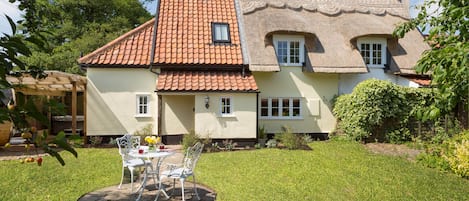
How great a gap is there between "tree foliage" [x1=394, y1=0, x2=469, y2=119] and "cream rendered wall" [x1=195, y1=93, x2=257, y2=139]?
11.4 metres

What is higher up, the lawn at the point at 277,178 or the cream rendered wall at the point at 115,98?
the cream rendered wall at the point at 115,98

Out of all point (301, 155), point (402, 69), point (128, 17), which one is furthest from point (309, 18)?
point (128, 17)

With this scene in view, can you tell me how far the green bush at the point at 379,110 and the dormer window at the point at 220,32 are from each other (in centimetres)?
677

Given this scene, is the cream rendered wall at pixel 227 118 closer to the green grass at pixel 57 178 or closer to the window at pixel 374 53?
the green grass at pixel 57 178

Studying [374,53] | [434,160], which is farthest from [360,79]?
[434,160]

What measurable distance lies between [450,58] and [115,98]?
14.6 meters

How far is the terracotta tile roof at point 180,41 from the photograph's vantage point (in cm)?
1512

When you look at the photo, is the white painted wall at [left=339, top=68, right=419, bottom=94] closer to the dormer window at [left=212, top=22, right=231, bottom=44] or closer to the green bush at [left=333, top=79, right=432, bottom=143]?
the green bush at [left=333, top=79, right=432, bottom=143]

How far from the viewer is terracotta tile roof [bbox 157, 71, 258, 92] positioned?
46.1ft

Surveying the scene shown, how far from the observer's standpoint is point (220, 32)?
1678cm

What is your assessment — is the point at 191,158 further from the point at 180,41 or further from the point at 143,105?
the point at 180,41

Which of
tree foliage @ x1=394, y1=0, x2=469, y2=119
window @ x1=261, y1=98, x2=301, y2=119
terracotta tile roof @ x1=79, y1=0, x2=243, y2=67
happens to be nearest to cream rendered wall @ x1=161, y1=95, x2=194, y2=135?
terracotta tile roof @ x1=79, y1=0, x2=243, y2=67

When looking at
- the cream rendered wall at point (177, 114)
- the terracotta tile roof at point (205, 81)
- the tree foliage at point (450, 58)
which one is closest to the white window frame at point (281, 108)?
the terracotta tile roof at point (205, 81)

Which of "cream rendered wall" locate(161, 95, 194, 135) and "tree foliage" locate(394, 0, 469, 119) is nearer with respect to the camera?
"tree foliage" locate(394, 0, 469, 119)
